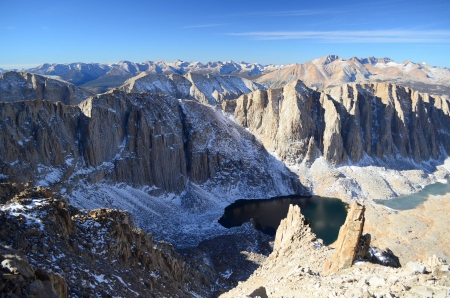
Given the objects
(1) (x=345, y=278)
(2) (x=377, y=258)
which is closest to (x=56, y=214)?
(1) (x=345, y=278)

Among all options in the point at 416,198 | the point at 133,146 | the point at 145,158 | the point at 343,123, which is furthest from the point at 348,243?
the point at 343,123

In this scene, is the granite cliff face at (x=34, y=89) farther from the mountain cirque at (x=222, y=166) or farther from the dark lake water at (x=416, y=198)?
the dark lake water at (x=416, y=198)

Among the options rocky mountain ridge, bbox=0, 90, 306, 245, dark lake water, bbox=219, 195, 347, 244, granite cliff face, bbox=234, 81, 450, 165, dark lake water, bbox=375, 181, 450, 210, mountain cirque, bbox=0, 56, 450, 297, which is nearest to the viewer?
mountain cirque, bbox=0, 56, 450, 297

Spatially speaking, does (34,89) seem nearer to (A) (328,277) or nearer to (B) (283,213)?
(B) (283,213)

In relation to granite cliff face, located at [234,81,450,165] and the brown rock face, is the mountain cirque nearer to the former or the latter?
granite cliff face, located at [234,81,450,165]

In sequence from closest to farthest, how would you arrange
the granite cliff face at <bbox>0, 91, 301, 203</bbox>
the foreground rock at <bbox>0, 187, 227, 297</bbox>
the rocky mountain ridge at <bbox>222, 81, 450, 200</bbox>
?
the foreground rock at <bbox>0, 187, 227, 297</bbox>
the granite cliff face at <bbox>0, 91, 301, 203</bbox>
the rocky mountain ridge at <bbox>222, 81, 450, 200</bbox>

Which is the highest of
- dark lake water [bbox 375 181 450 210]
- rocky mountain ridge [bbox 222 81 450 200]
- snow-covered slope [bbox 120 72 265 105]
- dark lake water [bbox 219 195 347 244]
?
snow-covered slope [bbox 120 72 265 105]

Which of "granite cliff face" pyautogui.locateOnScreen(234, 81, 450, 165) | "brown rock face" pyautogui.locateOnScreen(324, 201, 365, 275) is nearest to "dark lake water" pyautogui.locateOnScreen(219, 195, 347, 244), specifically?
"granite cliff face" pyautogui.locateOnScreen(234, 81, 450, 165)
